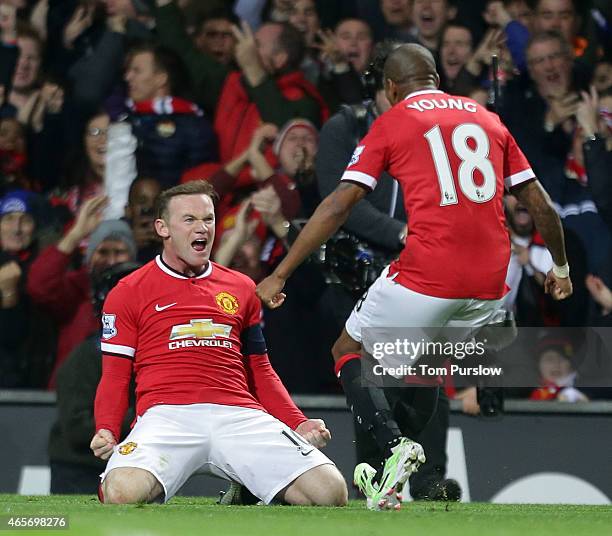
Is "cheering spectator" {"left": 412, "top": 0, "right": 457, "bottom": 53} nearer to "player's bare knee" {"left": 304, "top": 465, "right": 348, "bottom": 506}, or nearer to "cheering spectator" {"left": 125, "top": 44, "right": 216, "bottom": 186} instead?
"cheering spectator" {"left": 125, "top": 44, "right": 216, "bottom": 186}

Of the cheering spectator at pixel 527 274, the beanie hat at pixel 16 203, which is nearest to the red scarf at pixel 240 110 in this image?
the beanie hat at pixel 16 203

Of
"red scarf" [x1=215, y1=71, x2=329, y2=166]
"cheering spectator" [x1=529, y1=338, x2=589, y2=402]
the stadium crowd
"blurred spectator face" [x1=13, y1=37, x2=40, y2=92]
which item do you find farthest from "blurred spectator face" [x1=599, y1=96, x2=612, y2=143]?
"blurred spectator face" [x1=13, y1=37, x2=40, y2=92]

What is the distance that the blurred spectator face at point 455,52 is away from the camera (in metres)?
8.64

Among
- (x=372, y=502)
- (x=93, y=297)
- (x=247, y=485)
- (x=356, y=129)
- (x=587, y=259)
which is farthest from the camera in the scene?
(x=587, y=259)

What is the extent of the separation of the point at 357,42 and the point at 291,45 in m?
0.45

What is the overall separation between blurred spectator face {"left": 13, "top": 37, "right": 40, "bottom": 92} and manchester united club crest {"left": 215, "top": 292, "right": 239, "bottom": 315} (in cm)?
402

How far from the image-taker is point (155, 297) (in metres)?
5.56

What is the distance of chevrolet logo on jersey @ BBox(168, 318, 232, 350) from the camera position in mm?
5512

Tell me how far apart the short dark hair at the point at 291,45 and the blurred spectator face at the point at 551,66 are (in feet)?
4.98

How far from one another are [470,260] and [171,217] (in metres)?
1.30

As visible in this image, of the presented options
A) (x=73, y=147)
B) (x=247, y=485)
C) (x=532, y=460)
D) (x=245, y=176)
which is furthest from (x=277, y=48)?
(x=247, y=485)

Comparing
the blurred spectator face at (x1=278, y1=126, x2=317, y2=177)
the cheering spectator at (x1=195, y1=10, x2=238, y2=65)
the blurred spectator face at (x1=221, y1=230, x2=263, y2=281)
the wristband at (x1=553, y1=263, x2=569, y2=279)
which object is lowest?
the wristband at (x1=553, y1=263, x2=569, y2=279)

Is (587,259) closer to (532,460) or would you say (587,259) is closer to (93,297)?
(532,460)

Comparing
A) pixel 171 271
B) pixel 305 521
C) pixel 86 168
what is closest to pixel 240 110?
pixel 86 168
